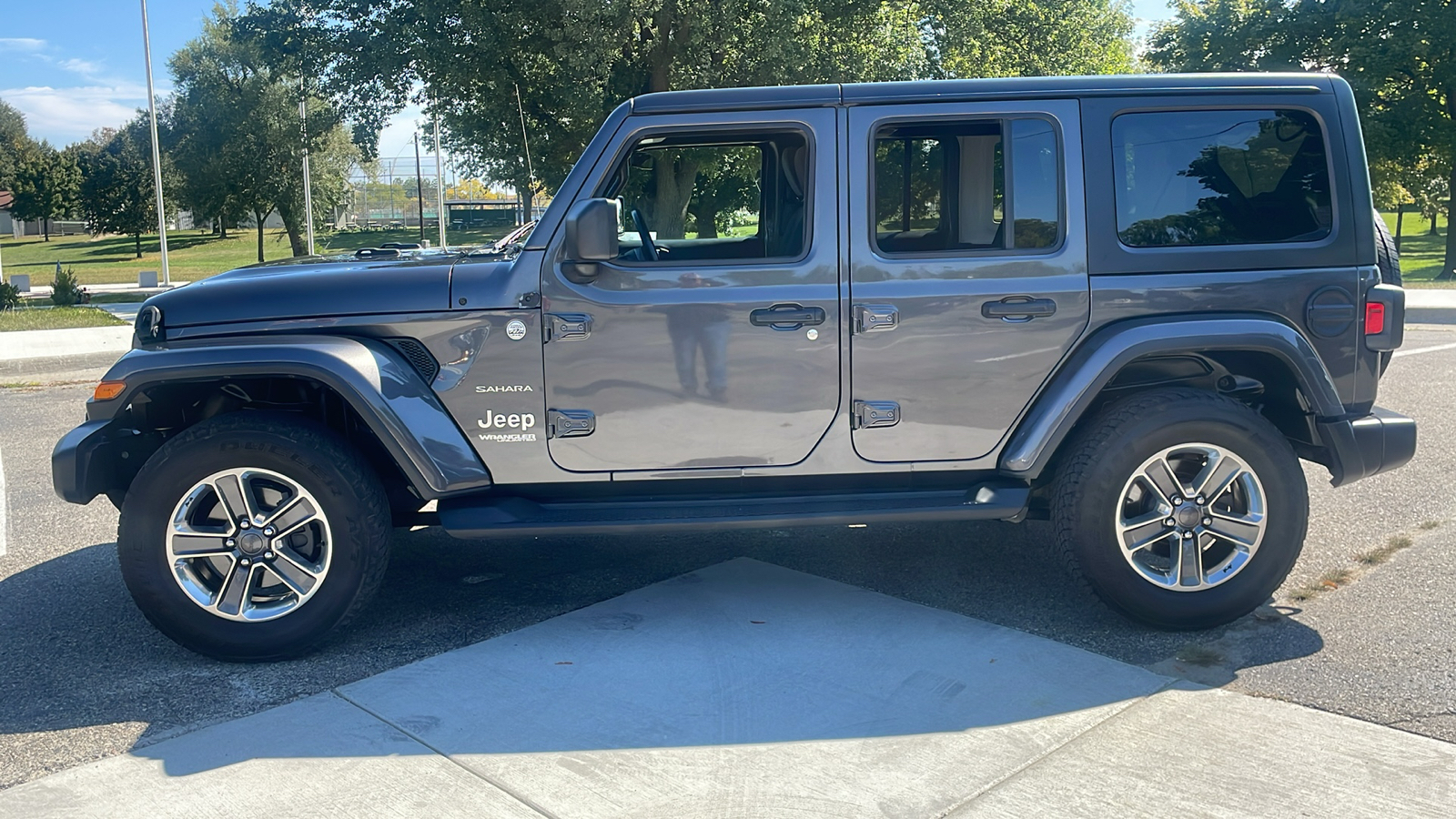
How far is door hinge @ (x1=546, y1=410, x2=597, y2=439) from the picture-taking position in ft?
13.7

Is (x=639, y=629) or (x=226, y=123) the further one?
(x=226, y=123)

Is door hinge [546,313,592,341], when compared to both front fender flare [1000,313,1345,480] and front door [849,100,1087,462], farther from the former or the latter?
front fender flare [1000,313,1345,480]

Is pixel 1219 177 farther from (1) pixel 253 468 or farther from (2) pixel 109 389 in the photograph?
(2) pixel 109 389

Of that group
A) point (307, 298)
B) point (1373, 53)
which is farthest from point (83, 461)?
point (1373, 53)

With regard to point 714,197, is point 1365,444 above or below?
below

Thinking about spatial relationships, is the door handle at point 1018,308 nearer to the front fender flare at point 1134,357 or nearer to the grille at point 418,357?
the front fender flare at point 1134,357

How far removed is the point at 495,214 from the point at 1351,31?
27832mm

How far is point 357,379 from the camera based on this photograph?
3934mm

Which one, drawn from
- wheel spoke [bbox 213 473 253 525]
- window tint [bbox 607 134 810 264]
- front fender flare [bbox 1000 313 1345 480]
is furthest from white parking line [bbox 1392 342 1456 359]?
wheel spoke [bbox 213 473 253 525]

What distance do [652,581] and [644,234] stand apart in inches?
58.0

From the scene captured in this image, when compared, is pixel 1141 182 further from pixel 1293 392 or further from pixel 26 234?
pixel 26 234

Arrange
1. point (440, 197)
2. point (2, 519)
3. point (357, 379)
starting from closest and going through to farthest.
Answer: point (357, 379), point (2, 519), point (440, 197)

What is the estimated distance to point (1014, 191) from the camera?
433cm

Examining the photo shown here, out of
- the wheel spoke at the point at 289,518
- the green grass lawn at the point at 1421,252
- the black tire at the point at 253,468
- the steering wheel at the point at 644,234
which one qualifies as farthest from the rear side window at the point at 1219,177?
the green grass lawn at the point at 1421,252
